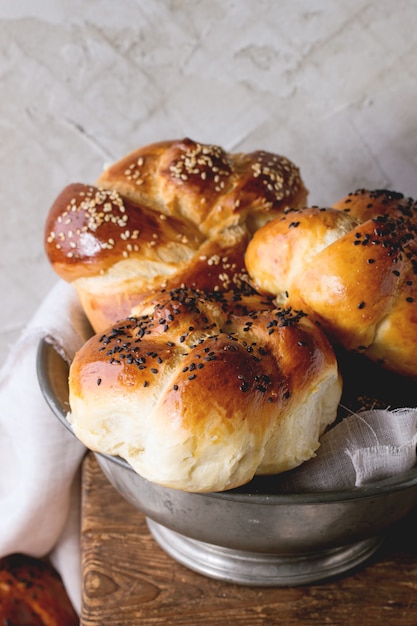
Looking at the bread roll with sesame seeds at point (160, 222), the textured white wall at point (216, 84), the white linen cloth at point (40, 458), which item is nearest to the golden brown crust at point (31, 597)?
the white linen cloth at point (40, 458)

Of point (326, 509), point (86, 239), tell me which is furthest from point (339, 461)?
point (86, 239)

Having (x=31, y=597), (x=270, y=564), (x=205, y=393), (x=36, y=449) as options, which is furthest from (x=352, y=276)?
(x=31, y=597)

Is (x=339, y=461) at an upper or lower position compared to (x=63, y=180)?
lower

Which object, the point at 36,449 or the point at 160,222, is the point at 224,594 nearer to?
the point at 36,449

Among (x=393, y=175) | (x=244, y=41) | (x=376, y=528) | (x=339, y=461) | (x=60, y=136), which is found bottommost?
(x=376, y=528)

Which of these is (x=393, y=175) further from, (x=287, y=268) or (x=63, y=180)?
(x=63, y=180)
